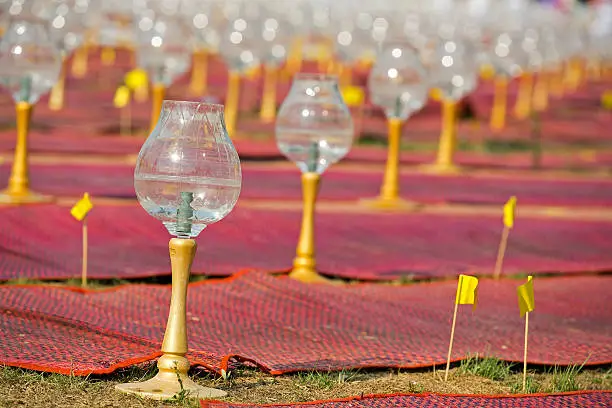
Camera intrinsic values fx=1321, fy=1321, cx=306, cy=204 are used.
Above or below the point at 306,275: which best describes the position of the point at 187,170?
above

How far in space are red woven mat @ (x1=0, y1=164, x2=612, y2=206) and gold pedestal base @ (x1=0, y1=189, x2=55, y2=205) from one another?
3.24 ft

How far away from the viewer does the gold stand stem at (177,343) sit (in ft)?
14.2

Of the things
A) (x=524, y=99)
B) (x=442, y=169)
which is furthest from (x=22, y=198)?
(x=524, y=99)

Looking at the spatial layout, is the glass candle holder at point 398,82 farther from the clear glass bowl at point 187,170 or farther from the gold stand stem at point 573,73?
the gold stand stem at point 573,73

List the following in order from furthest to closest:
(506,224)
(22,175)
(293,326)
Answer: (22,175), (506,224), (293,326)

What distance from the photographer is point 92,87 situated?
19.9m

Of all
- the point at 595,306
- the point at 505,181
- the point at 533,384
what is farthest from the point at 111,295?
the point at 505,181

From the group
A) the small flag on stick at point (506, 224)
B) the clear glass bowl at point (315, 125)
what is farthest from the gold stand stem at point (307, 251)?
the small flag on stick at point (506, 224)

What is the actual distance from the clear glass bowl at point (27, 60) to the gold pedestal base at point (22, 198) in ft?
1.87

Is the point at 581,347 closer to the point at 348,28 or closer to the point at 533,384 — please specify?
the point at 533,384

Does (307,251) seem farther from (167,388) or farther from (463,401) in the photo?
(167,388)

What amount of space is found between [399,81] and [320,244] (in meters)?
1.35

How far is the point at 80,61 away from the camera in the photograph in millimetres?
21891

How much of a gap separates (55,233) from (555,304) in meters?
2.78
